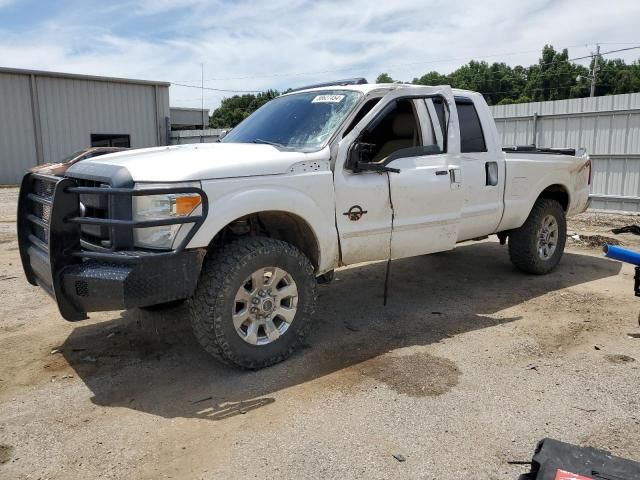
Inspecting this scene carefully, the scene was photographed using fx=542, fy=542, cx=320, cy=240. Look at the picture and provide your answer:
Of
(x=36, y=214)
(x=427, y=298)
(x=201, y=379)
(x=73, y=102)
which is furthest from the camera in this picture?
(x=73, y=102)

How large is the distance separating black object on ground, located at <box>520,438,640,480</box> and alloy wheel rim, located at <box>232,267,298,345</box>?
6.71ft

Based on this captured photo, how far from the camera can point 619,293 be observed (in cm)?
596

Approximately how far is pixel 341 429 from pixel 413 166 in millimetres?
2451

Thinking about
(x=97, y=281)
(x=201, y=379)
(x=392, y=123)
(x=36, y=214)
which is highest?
(x=392, y=123)

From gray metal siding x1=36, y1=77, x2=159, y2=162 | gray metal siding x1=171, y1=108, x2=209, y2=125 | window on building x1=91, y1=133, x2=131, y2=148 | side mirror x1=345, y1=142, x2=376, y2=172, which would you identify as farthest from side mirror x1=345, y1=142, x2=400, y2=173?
gray metal siding x1=171, y1=108, x2=209, y2=125

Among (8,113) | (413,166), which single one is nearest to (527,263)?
(413,166)

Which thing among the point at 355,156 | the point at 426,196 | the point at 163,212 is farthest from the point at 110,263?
the point at 426,196

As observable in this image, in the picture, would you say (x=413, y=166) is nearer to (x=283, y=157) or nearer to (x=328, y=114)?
(x=328, y=114)

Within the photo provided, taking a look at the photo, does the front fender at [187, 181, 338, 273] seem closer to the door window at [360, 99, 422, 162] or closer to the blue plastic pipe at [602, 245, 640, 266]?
the door window at [360, 99, 422, 162]

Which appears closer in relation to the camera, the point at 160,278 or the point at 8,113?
the point at 160,278

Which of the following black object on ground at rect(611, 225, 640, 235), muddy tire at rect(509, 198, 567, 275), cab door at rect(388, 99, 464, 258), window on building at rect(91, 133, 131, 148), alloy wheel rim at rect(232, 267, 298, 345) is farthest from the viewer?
window on building at rect(91, 133, 131, 148)

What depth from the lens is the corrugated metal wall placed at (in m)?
11.7

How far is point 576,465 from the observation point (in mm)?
2285

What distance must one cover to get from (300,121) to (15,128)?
22.7 m
